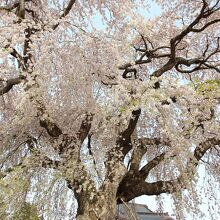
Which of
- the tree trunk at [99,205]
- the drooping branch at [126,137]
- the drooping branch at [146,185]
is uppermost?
the drooping branch at [126,137]

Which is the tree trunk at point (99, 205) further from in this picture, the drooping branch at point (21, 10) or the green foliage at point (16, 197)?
the drooping branch at point (21, 10)

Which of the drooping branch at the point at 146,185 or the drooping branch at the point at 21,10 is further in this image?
the drooping branch at the point at 21,10

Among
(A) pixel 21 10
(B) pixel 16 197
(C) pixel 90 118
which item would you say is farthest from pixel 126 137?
(A) pixel 21 10

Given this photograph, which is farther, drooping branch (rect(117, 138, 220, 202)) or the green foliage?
drooping branch (rect(117, 138, 220, 202))

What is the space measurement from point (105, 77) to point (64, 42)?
1326mm

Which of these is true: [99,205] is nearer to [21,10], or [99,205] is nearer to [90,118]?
[90,118]

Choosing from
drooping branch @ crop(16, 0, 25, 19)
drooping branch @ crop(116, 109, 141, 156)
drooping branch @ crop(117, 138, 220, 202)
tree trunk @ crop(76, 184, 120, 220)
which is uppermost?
drooping branch @ crop(16, 0, 25, 19)

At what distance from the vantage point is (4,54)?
7352 millimetres

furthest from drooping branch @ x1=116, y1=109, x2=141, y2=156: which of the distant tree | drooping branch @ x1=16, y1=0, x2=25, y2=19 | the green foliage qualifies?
drooping branch @ x1=16, y1=0, x2=25, y2=19

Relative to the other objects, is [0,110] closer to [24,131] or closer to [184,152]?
[24,131]

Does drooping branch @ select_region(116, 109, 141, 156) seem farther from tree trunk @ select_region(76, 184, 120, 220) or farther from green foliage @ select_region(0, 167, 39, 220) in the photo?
green foliage @ select_region(0, 167, 39, 220)

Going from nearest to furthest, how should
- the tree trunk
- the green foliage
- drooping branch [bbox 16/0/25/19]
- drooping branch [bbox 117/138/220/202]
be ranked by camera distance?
the green foliage < the tree trunk < drooping branch [bbox 117/138/220/202] < drooping branch [bbox 16/0/25/19]

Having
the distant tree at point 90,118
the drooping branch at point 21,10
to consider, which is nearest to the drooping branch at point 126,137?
the distant tree at point 90,118

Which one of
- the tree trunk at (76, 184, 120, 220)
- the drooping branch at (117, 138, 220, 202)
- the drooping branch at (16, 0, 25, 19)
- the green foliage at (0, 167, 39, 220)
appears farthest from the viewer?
the drooping branch at (16, 0, 25, 19)
